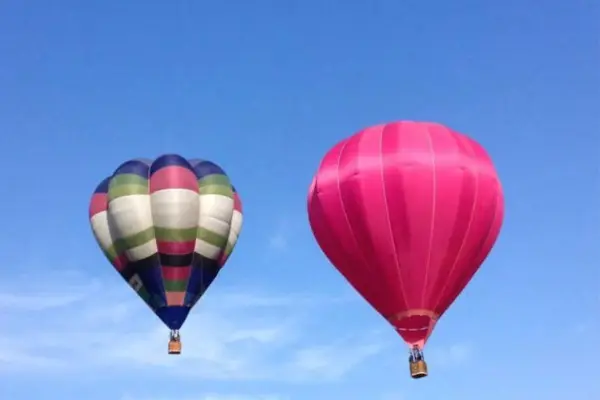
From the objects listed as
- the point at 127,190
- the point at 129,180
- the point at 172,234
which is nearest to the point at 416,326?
the point at 172,234

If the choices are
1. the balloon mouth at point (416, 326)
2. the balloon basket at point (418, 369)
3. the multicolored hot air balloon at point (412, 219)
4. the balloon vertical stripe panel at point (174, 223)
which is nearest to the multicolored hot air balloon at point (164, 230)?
the balloon vertical stripe panel at point (174, 223)

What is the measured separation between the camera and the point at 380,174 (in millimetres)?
18344

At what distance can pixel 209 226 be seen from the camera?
25.2 meters

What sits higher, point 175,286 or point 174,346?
point 175,286

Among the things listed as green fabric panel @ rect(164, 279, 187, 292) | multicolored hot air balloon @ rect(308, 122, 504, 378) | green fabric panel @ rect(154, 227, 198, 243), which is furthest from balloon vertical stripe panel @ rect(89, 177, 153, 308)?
Result: multicolored hot air balloon @ rect(308, 122, 504, 378)

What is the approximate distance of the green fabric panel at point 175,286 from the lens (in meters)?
24.4

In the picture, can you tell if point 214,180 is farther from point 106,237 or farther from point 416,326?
point 416,326

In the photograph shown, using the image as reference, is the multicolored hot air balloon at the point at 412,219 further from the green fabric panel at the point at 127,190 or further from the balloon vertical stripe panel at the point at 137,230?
the green fabric panel at the point at 127,190

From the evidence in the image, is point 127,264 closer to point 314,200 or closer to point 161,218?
point 161,218

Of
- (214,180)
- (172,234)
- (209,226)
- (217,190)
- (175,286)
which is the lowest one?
(175,286)

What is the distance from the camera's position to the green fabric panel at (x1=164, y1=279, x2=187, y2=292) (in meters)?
24.4

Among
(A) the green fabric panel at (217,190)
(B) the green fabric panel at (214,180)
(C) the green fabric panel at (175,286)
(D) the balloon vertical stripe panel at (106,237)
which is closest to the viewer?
(C) the green fabric panel at (175,286)

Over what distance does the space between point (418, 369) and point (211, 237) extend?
911 cm

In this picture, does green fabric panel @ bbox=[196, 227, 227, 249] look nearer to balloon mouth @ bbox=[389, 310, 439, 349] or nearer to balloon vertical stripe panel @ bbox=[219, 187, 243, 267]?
balloon vertical stripe panel @ bbox=[219, 187, 243, 267]
